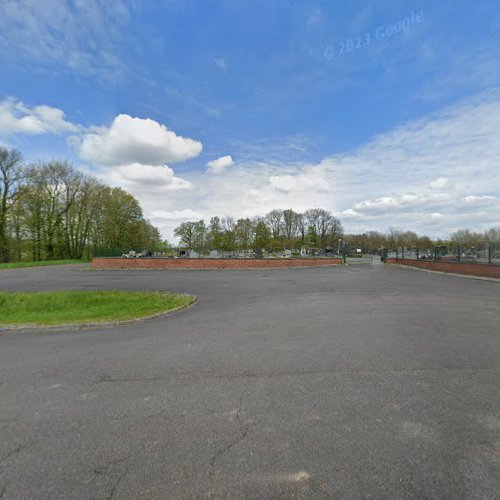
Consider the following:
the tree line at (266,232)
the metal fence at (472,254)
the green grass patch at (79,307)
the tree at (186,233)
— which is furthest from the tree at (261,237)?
the green grass patch at (79,307)

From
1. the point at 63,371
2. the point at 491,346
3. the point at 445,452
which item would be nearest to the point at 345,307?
the point at 491,346

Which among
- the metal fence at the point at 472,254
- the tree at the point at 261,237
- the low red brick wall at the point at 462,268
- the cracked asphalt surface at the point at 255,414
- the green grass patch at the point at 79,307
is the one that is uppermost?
the tree at the point at 261,237

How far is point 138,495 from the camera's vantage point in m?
1.93

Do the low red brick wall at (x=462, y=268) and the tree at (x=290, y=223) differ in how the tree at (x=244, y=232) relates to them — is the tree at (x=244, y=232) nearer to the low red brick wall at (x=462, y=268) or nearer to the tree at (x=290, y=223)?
the tree at (x=290, y=223)

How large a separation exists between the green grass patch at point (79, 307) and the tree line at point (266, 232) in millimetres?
34595

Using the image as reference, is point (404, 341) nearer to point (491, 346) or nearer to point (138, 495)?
point (491, 346)

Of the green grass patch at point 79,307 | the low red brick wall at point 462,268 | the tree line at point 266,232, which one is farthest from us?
the tree line at point 266,232

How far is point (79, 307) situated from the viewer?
937 cm

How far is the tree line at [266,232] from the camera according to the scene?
2315 inches

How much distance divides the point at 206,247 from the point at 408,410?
55.2 metres

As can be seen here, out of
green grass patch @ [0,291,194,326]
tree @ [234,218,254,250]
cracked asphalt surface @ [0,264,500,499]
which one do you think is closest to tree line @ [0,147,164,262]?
tree @ [234,218,254,250]

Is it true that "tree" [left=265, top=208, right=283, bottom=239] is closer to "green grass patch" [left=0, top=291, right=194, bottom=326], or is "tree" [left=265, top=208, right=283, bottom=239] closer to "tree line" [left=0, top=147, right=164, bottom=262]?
"tree line" [left=0, top=147, right=164, bottom=262]

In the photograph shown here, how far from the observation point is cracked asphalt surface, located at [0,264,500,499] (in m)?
2.04

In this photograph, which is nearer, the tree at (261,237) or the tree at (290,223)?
the tree at (261,237)
